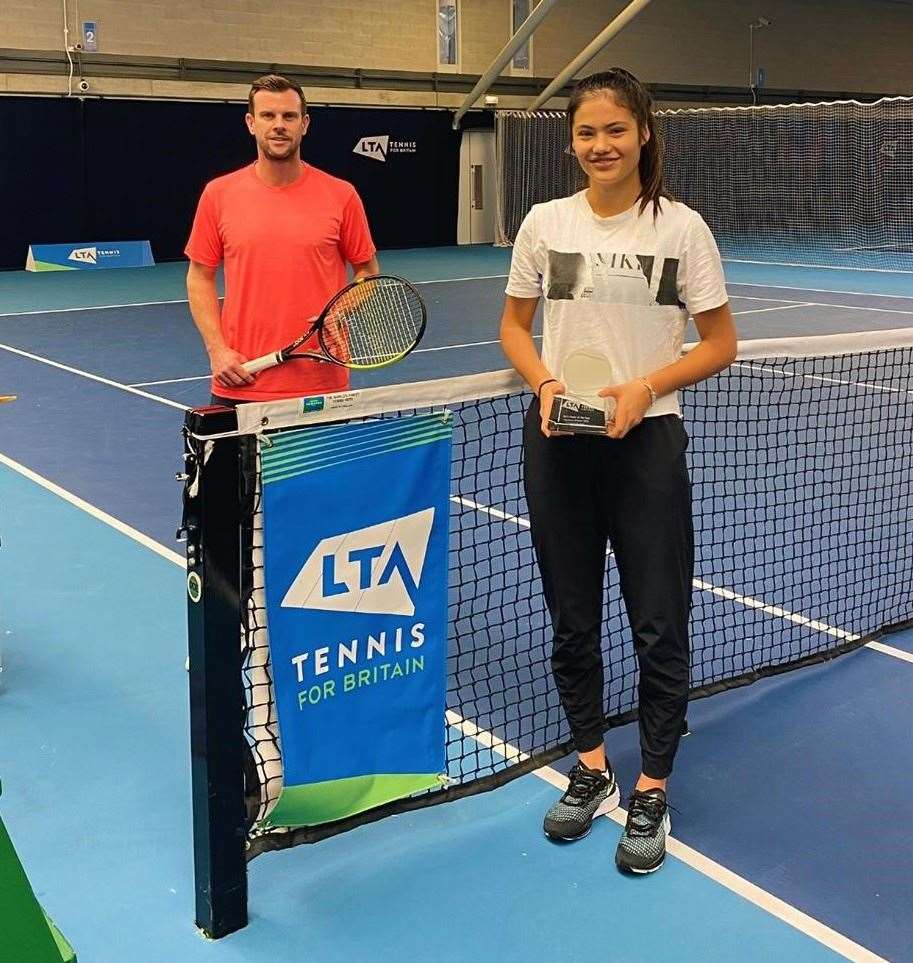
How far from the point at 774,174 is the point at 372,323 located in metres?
19.8

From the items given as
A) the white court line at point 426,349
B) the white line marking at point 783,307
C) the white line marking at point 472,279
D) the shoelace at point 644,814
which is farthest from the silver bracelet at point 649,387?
the white line marking at point 472,279

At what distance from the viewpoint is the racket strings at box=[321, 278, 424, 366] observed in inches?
141

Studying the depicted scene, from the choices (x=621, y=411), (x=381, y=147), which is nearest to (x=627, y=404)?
(x=621, y=411)

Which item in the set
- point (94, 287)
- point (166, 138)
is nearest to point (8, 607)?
point (94, 287)

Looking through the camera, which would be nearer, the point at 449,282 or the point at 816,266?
the point at 449,282

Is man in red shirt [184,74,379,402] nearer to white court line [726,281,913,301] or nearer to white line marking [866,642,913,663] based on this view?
white line marking [866,642,913,663]

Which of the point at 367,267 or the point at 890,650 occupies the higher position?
the point at 367,267

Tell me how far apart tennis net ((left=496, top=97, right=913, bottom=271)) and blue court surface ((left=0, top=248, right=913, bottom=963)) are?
1740 cm

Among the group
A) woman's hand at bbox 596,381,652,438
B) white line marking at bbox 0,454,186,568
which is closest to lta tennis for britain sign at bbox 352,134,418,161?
white line marking at bbox 0,454,186,568

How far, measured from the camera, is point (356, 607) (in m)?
2.81

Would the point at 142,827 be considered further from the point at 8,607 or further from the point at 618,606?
the point at 618,606

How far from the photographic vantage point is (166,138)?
19.1 meters

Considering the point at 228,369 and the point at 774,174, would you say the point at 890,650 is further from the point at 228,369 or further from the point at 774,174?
the point at 774,174

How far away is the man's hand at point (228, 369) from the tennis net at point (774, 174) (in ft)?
59.2
